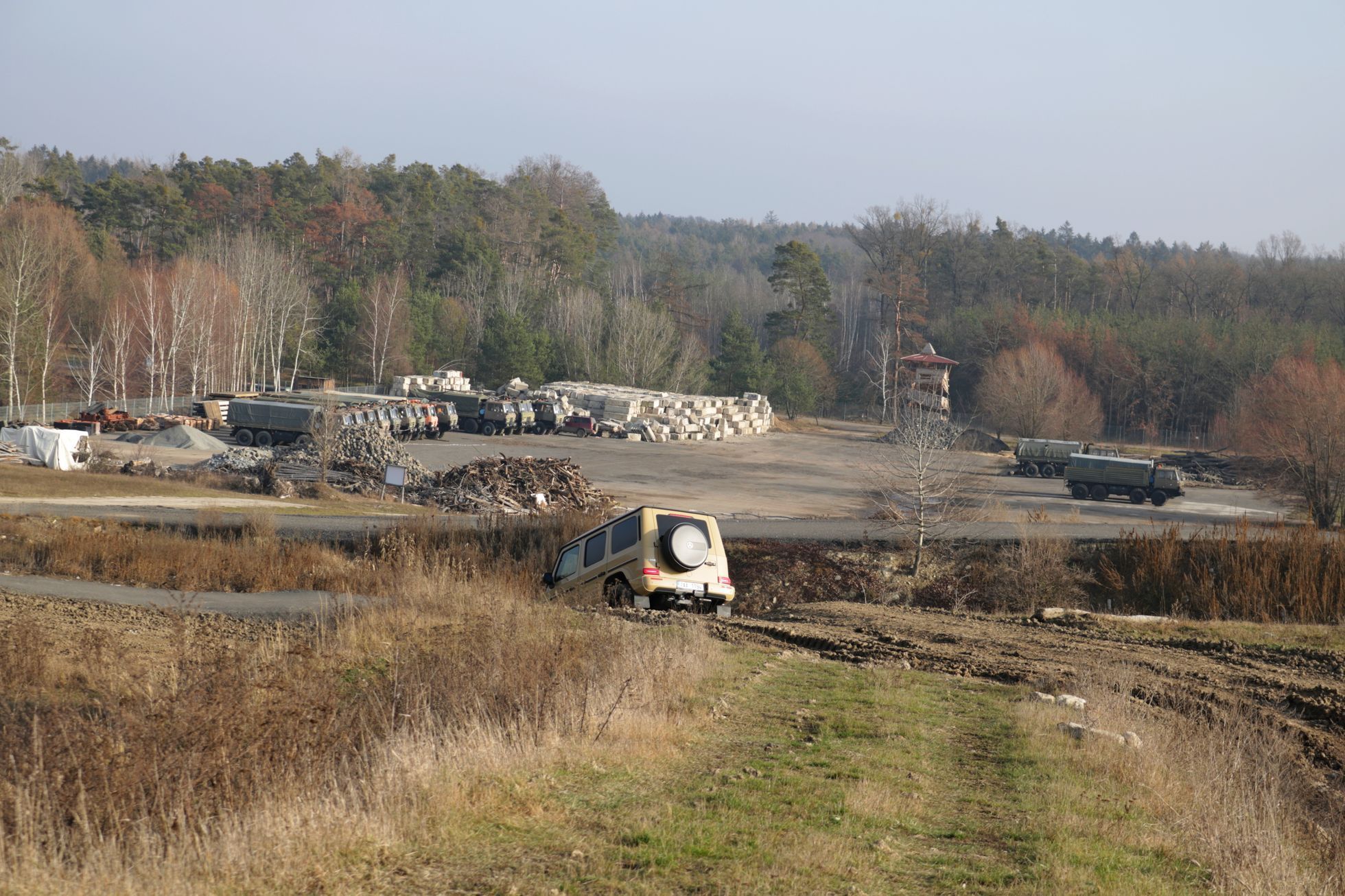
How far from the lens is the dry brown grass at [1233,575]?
71.2ft

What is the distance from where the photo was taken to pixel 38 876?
4801 millimetres

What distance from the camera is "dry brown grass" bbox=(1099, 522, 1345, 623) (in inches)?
854

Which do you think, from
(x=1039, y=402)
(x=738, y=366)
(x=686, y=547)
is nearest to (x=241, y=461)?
(x=686, y=547)

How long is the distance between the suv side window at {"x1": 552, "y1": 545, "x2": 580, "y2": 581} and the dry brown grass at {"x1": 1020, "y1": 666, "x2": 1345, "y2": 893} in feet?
28.0

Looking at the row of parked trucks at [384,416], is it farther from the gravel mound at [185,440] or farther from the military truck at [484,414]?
the gravel mound at [185,440]

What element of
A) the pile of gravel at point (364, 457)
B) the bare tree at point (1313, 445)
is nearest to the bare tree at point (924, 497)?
the pile of gravel at point (364, 457)

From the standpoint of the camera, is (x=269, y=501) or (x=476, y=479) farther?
(x=476, y=479)

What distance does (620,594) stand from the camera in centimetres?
1659

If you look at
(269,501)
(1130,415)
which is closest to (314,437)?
(269,501)

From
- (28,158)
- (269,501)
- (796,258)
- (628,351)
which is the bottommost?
(269,501)

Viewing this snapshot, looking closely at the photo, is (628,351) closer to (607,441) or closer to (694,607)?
(607,441)

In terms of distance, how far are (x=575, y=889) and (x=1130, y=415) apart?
98.6 meters

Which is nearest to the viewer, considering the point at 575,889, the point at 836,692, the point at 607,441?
the point at 575,889

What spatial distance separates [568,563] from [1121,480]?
1493 inches
